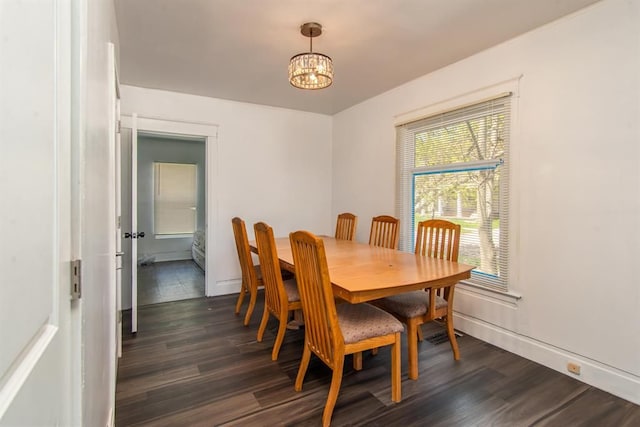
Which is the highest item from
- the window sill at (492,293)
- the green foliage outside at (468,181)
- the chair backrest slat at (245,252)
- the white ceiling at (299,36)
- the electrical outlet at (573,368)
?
the white ceiling at (299,36)

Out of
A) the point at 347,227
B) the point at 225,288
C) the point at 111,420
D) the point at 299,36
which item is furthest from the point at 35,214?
the point at 225,288

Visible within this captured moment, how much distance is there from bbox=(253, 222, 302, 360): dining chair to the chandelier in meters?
1.11

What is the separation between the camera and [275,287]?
2477 millimetres

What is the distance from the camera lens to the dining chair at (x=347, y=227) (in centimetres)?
373

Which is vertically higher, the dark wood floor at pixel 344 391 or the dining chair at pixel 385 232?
the dining chair at pixel 385 232

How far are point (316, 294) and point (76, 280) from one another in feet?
3.86

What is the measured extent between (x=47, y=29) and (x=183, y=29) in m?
2.07

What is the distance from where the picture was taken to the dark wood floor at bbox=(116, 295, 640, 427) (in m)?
1.79

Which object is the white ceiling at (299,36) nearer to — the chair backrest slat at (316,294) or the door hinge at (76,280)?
the chair backrest slat at (316,294)

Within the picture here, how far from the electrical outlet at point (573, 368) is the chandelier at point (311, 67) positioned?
2.64m

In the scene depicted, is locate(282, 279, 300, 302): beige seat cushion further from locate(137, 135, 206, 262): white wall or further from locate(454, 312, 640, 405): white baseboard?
locate(137, 135, 206, 262): white wall

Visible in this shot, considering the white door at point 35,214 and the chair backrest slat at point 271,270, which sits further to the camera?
the chair backrest slat at point 271,270

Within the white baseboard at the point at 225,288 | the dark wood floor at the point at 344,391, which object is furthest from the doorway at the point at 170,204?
the dark wood floor at the point at 344,391

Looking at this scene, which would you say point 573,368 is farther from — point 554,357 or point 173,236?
point 173,236
